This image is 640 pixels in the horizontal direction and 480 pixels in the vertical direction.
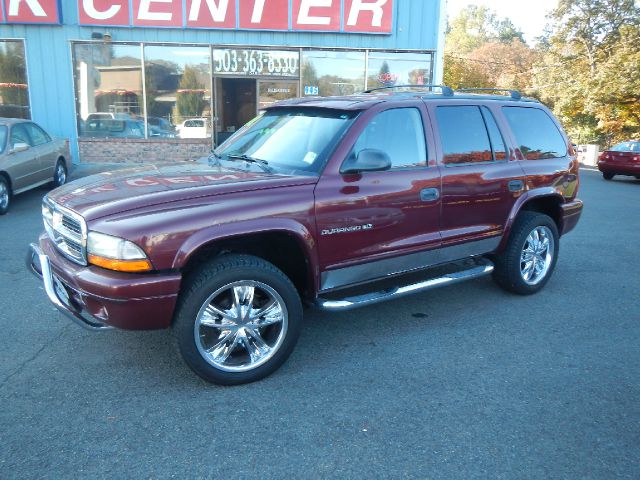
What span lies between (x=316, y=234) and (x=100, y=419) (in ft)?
5.67

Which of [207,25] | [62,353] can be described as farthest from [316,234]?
[207,25]

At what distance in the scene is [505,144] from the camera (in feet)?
15.8

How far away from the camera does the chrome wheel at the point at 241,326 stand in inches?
133

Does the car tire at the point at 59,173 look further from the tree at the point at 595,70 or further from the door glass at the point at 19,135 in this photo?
the tree at the point at 595,70

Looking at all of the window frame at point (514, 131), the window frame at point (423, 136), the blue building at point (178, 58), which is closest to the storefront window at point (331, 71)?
the blue building at point (178, 58)

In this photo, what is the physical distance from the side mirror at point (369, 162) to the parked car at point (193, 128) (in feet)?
39.0

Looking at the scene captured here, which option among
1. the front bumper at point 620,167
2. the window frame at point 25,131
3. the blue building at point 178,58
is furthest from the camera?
the front bumper at point 620,167

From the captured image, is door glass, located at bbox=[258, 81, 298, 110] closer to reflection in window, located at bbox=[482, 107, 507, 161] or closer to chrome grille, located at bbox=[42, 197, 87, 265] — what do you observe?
reflection in window, located at bbox=[482, 107, 507, 161]

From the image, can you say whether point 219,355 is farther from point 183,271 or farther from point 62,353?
point 62,353

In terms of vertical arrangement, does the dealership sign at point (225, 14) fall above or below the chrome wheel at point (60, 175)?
above

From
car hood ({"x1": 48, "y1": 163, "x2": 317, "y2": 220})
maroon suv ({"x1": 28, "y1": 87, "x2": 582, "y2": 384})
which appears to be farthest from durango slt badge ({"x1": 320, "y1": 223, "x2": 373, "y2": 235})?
car hood ({"x1": 48, "y1": 163, "x2": 317, "y2": 220})

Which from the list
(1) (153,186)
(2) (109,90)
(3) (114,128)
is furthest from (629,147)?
(1) (153,186)

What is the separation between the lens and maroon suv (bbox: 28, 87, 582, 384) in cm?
313

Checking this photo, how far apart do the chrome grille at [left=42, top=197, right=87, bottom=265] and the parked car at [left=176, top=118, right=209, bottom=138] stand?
37.6 ft
